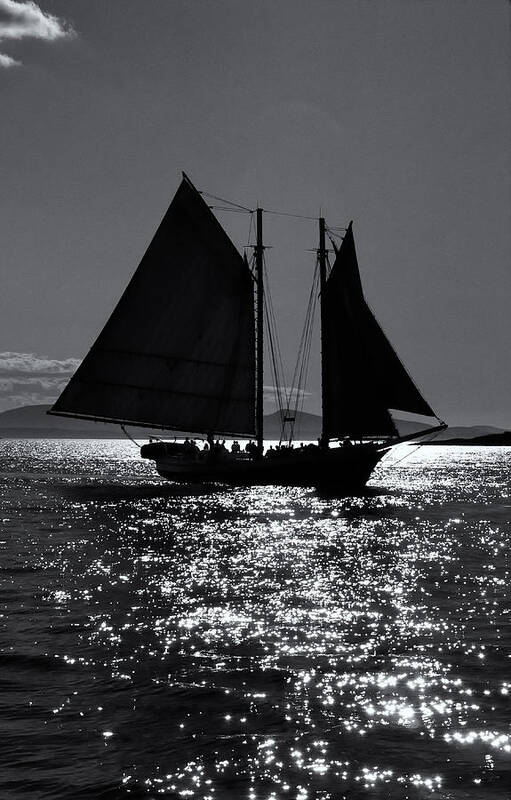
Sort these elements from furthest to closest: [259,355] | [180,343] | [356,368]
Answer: [259,355], [356,368], [180,343]

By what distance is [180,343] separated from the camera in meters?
58.7

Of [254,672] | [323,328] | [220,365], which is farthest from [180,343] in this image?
[254,672]

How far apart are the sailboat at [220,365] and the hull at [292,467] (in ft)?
0.34

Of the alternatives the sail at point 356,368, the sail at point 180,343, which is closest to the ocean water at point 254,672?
the sail at point 180,343

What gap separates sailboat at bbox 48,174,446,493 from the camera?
56969 millimetres

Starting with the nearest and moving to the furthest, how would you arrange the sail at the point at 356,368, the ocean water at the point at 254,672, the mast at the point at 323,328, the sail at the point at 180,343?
the ocean water at the point at 254,672 → the sail at the point at 180,343 → the sail at the point at 356,368 → the mast at the point at 323,328

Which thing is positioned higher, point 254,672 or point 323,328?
point 323,328

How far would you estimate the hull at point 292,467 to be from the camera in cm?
6191

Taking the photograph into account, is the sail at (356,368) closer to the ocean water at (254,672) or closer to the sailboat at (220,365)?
the sailboat at (220,365)

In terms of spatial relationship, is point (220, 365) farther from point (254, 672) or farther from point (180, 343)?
point (254, 672)

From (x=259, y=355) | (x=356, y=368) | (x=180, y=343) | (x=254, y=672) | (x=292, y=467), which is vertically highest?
(x=180, y=343)

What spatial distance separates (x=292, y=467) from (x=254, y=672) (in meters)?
47.7

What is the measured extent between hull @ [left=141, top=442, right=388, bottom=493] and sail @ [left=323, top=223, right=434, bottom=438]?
206cm

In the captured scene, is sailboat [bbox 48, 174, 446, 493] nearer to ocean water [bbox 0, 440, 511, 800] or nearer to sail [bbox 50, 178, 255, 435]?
sail [bbox 50, 178, 255, 435]
